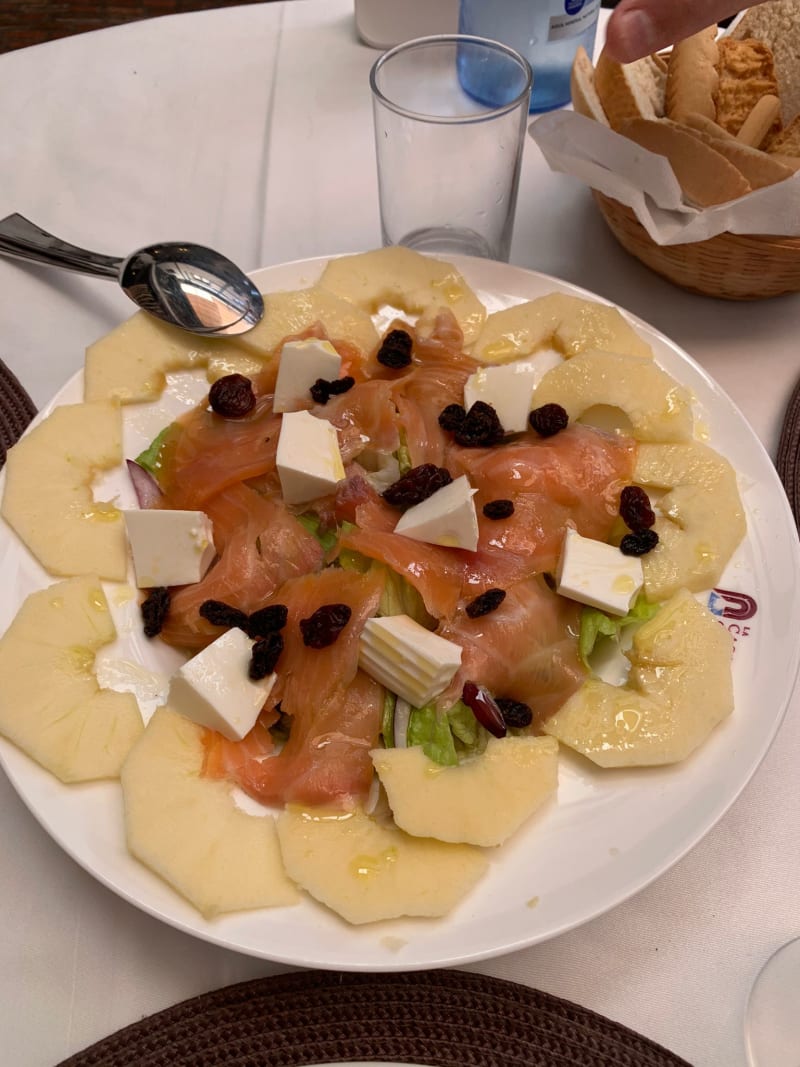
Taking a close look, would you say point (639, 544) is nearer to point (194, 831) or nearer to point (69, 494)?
point (194, 831)

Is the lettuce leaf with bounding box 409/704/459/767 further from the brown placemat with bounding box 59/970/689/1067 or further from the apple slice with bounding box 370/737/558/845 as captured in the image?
the brown placemat with bounding box 59/970/689/1067

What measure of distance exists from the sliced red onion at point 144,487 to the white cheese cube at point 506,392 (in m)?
0.58

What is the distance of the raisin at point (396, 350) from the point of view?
1568 mm

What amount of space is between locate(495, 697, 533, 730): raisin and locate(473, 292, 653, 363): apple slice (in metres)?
0.71

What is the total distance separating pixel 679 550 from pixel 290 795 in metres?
0.72

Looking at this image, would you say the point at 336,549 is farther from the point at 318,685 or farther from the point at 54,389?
the point at 54,389

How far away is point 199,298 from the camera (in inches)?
64.6

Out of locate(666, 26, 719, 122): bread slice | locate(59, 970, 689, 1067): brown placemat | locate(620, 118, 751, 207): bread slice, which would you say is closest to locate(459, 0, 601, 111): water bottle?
locate(666, 26, 719, 122): bread slice

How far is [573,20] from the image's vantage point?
6.40 feet

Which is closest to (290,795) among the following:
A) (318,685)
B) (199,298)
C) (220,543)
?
(318,685)

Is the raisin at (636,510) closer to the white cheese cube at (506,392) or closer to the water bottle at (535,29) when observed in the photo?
the white cheese cube at (506,392)

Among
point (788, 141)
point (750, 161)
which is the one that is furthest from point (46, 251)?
point (788, 141)

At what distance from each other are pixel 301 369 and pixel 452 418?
29 centimetres

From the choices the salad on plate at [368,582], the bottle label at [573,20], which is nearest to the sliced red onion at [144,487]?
the salad on plate at [368,582]
